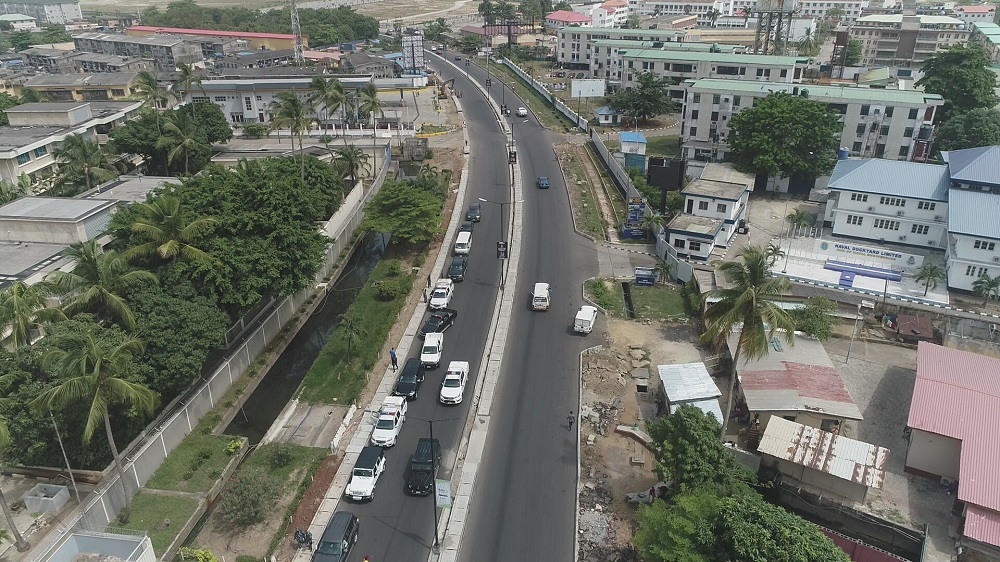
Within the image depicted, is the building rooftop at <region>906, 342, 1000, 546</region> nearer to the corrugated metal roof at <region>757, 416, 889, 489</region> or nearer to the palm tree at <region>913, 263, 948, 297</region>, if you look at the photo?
the corrugated metal roof at <region>757, 416, 889, 489</region>

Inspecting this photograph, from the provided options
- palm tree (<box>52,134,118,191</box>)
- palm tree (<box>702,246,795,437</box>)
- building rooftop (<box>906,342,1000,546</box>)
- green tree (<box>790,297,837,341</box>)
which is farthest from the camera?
palm tree (<box>52,134,118,191</box>)

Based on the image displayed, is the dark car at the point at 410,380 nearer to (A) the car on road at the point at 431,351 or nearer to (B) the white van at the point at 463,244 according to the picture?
(A) the car on road at the point at 431,351

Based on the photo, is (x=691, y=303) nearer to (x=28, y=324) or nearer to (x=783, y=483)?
(x=783, y=483)

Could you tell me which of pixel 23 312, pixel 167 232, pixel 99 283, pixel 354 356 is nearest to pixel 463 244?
pixel 354 356

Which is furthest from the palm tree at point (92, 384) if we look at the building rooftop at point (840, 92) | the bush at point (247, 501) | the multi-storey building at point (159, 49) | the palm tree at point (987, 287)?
the multi-storey building at point (159, 49)

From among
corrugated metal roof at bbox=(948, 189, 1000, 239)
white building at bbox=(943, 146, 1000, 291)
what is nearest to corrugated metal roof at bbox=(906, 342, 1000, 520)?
white building at bbox=(943, 146, 1000, 291)

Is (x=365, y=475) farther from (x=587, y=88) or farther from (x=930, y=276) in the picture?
(x=587, y=88)
